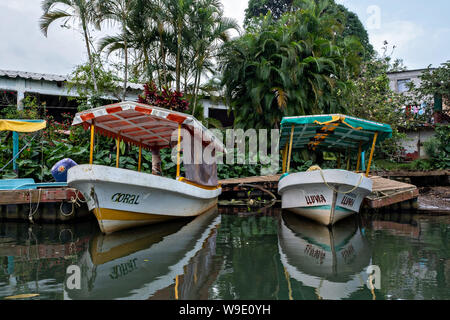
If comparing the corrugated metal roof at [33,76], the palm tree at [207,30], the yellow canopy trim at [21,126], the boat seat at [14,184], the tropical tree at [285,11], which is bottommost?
the boat seat at [14,184]

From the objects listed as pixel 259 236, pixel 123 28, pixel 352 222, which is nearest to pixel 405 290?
pixel 259 236

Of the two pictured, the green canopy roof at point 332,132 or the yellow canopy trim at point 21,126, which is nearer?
the green canopy roof at point 332,132

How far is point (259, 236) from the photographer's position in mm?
6152

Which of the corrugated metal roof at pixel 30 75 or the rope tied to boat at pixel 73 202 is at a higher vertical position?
the corrugated metal roof at pixel 30 75

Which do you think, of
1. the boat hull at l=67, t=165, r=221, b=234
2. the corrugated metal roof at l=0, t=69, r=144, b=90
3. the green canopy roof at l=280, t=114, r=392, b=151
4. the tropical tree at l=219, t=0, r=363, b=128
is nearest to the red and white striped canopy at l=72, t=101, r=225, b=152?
the boat hull at l=67, t=165, r=221, b=234

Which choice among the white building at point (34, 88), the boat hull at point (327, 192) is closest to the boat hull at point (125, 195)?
the boat hull at point (327, 192)

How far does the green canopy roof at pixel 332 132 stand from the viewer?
25.1 ft

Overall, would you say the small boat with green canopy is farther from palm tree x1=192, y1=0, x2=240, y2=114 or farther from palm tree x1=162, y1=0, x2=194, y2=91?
palm tree x1=162, y1=0, x2=194, y2=91

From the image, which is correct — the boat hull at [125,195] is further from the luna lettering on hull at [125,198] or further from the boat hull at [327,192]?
the boat hull at [327,192]

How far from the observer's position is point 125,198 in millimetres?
5957

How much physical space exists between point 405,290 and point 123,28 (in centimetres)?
1237

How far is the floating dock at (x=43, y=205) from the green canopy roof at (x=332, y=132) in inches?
214

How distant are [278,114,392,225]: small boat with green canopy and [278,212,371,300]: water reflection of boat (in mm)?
468

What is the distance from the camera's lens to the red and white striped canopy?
6418 millimetres
